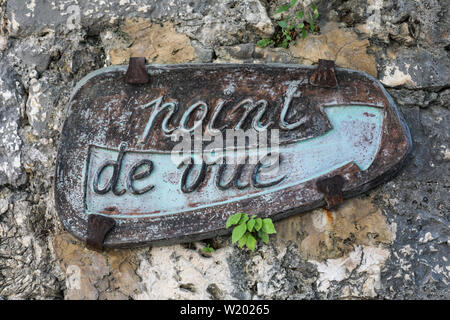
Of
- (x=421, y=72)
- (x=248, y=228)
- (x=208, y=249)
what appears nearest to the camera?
(x=248, y=228)

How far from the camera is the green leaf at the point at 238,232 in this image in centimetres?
207

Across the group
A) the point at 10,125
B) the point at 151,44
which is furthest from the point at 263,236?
the point at 10,125

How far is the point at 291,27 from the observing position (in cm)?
235

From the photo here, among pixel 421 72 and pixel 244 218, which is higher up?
pixel 421 72

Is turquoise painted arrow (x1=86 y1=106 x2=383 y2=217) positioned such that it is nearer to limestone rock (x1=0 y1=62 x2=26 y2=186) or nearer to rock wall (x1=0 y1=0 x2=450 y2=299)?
rock wall (x1=0 y1=0 x2=450 y2=299)

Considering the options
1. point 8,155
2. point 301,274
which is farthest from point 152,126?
point 301,274

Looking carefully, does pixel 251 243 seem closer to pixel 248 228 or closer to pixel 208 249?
pixel 248 228

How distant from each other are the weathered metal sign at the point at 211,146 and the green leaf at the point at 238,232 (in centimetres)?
8

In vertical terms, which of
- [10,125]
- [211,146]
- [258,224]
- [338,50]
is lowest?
[258,224]

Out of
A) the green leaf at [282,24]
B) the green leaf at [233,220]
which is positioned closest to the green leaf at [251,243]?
the green leaf at [233,220]

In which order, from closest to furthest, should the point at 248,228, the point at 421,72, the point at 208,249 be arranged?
the point at 248,228 < the point at 208,249 < the point at 421,72

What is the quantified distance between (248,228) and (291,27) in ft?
3.21

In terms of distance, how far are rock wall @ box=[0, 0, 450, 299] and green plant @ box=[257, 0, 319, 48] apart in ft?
0.16
